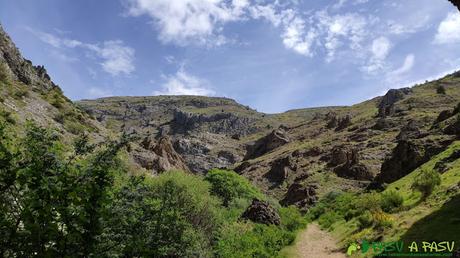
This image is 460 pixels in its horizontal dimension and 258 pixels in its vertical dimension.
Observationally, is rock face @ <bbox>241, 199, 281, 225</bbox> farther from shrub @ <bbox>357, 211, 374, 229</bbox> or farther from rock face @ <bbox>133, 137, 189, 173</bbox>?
rock face @ <bbox>133, 137, 189, 173</bbox>

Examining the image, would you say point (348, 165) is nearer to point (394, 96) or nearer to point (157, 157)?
point (157, 157)

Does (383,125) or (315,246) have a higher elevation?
(383,125)

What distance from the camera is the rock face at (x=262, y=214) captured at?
4403 centimetres

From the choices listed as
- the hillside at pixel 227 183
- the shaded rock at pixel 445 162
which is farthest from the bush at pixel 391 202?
the shaded rock at pixel 445 162

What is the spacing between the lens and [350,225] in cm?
4097

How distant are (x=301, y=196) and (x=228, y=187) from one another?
633 inches

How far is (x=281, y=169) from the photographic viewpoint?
11125cm

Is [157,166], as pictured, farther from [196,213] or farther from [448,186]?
[448,186]

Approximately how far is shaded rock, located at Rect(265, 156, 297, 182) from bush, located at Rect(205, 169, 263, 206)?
86.5 feet

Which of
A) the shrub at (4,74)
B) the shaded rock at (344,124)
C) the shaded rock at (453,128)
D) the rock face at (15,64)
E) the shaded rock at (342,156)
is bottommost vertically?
the shaded rock at (342,156)

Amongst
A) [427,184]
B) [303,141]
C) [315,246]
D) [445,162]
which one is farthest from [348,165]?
[315,246]

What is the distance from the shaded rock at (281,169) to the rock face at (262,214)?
202ft

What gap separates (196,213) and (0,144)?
30.6 m

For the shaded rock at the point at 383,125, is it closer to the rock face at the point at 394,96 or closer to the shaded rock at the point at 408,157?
the rock face at the point at 394,96
